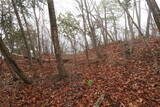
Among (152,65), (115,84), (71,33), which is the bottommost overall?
(115,84)

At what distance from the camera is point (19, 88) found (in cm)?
627

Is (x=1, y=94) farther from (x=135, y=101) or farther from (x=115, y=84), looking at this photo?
(x=135, y=101)

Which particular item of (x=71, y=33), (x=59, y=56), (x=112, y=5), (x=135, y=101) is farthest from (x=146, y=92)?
(x=112, y=5)

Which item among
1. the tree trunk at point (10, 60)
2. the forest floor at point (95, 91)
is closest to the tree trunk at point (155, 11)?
the forest floor at point (95, 91)

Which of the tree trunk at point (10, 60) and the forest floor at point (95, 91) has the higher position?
the tree trunk at point (10, 60)

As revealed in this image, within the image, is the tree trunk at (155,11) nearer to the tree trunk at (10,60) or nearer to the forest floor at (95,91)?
the forest floor at (95,91)

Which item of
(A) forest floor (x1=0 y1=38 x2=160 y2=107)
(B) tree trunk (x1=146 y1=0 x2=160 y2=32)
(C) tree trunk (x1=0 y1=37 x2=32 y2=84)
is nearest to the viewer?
(A) forest floor (x1=0 y1=38 x2=160 y2=107)

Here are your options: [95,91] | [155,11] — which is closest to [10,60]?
[95,91]

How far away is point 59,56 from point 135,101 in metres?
3.91

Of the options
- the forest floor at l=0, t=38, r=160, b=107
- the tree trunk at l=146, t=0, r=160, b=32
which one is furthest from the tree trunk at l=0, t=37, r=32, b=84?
the tree trunk at l=146, t=0, r=160, b=32

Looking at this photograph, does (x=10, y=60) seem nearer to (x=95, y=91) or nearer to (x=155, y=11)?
(x=95, y=91)

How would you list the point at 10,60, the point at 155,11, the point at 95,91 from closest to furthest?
the point at 95,91, the point at 155,11, the point at 10,60

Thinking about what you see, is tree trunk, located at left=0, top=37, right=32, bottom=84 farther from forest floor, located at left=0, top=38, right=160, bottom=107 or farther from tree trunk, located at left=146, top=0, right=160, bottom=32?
tree trunk, located at left=146, top=0, right=160, bottom=32

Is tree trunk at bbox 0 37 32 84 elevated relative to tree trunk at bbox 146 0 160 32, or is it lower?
lower
